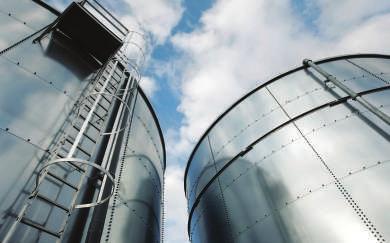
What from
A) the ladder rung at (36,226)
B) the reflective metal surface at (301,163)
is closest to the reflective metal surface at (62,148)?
the ladder rung at (36,226)

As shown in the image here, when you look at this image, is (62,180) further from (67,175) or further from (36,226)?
(36,226)

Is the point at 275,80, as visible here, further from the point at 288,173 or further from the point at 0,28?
the point at 0,28

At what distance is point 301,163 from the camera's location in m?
5.91

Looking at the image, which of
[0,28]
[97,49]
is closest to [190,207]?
[97,49]

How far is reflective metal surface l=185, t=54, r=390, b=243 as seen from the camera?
16.0 feet

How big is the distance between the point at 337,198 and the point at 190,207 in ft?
17.6

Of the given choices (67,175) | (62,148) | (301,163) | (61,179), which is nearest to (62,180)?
(61,179)

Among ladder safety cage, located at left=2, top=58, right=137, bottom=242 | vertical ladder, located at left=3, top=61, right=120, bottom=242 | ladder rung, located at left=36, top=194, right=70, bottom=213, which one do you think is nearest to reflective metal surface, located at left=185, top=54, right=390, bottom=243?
ladder safety cage, located at left=2, top=58, right=137, bottom=242

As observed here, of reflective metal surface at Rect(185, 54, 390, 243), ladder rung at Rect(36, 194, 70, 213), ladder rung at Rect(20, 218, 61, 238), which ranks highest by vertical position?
reflective metal surface at Rect(185, 54, 390, 243)

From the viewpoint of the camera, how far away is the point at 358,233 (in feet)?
14.7

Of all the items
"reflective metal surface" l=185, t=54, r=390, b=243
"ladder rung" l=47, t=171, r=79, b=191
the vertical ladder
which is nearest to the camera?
the vertical ladder

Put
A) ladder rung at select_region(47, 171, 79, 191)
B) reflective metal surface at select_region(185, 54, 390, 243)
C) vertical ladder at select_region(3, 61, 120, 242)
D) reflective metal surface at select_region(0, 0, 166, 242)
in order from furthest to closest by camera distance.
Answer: reflective metal surface at select_region(185, 54, 390, 243) → ladder rung at select_region(47, 171, 79, 191) → reflective metal surface at select_region(0, 0, 166, 242) → vertical ladder at select_region(3, 61, 120, 242)

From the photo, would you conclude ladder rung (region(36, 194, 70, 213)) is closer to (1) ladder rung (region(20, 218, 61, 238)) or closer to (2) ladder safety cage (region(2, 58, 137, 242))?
(2) ladder safety cage (region(2, 58, 137, 242))

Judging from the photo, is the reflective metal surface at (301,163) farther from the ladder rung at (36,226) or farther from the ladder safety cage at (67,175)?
the ladder rung at (36,226)
